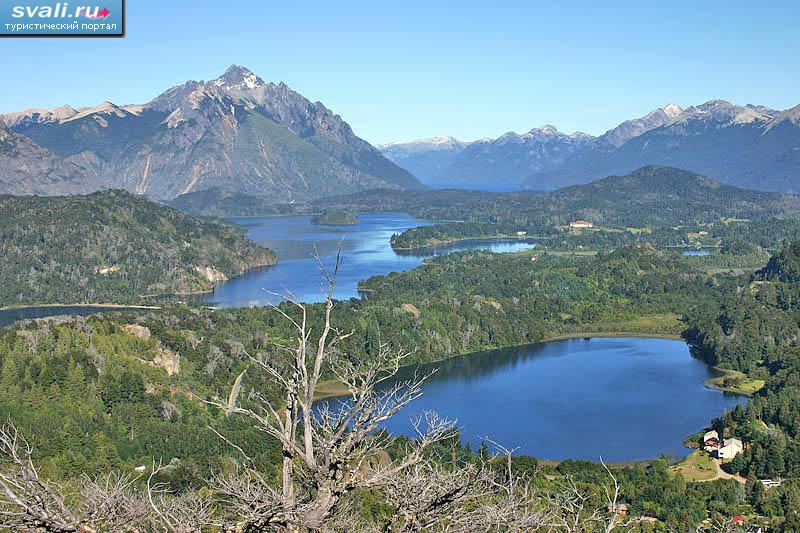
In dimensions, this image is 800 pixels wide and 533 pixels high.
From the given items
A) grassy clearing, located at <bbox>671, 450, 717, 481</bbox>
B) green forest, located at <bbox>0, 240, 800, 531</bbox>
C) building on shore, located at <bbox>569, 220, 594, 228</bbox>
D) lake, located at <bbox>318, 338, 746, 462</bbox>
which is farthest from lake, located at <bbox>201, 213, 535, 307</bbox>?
grassy clearing, located at <bbox>671, 450, 717, 481</bbox>

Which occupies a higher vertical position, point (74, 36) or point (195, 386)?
point (74, 36)

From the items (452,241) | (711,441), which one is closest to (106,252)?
(452,241)

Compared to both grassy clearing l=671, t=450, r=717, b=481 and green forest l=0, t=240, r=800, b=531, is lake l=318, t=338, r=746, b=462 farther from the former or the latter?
green forest l=0, t=240, r=800, b=531

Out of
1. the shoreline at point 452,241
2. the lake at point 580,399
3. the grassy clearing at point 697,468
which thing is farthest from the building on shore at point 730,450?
the shoreline at point 452,241

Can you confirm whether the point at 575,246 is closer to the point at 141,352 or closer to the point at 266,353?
the point at 266,353

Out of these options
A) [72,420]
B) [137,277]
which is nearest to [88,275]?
[137,277]
